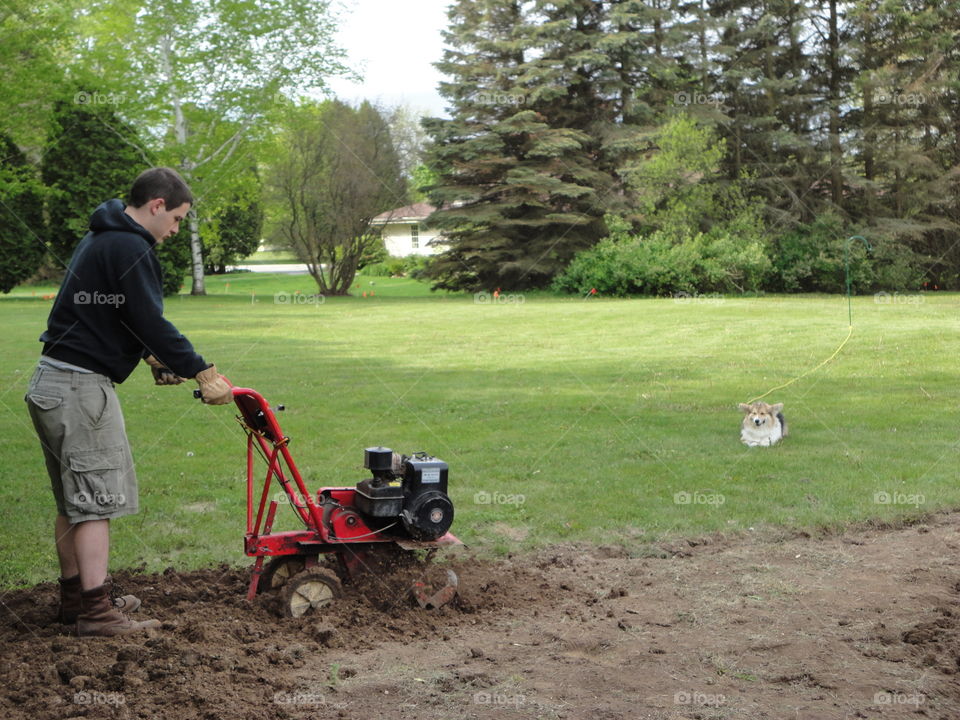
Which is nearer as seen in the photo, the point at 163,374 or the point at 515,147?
the point at 163,374

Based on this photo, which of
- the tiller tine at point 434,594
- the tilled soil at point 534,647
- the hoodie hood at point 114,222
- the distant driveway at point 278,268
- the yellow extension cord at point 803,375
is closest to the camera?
the tilled soil at point 534,647

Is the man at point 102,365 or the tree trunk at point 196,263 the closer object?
the man at point 102,365

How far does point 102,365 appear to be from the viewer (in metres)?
4.52

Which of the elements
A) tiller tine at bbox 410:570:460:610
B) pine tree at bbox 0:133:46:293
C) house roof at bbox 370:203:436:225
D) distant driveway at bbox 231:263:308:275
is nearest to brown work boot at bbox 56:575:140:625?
tiller tine at bbox 410:570:460:610

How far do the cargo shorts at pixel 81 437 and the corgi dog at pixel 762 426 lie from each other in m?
6.46

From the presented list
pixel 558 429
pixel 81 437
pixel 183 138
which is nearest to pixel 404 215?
pixel 183 138

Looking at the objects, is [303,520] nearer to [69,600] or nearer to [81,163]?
[69,600]

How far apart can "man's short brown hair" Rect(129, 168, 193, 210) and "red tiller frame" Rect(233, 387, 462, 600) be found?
3.16ft

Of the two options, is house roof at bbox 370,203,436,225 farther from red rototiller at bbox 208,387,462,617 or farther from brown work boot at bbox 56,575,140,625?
brown work boot at bbox 56,575,140,625

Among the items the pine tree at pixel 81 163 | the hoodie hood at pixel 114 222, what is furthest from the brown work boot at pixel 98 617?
the pine tree at pixel 81 163

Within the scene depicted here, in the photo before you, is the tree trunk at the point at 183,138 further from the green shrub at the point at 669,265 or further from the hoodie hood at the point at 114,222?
the hoodie hood at the point at 114,222

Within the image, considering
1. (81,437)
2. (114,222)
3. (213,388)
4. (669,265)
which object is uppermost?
(669,265)

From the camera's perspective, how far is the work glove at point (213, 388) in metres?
4.49

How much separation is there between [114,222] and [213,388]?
0.91 metres
